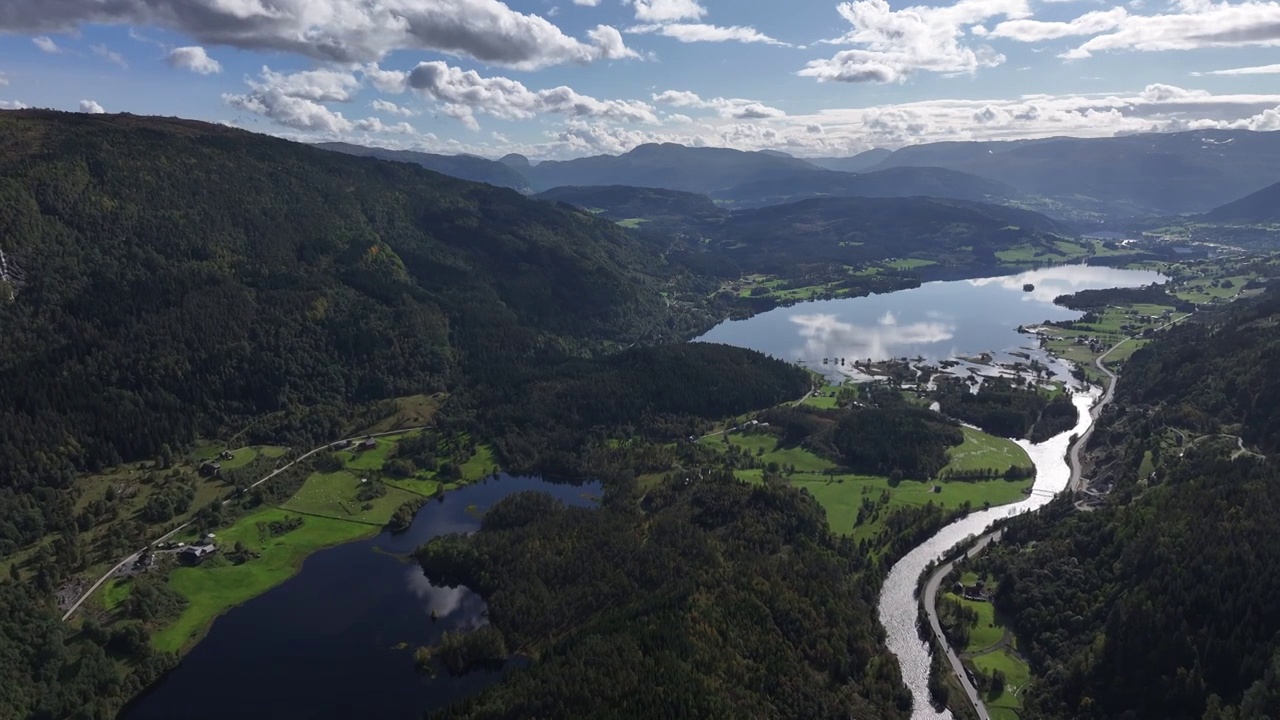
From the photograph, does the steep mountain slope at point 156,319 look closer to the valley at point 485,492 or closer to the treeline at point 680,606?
the valley at point 485,492

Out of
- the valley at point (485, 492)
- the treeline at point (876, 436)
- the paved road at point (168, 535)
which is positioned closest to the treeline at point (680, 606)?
the valley at point (485, 492)

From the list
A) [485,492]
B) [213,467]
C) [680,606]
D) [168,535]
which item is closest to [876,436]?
[485,492]

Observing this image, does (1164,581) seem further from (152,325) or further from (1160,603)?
(152,325)

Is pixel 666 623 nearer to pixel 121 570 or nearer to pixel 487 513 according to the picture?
pixel 487 513

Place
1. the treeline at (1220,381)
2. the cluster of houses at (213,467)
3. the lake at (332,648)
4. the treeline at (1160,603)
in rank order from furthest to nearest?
the cluster of houses at (213,467) < the treeline at (1220,381) < the lake at (332,648) < the treeline at (1160,603)

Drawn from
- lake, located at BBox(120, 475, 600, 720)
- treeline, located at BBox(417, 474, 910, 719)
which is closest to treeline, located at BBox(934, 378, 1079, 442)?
treeline, located at BBox(417, 474, 910, 719)

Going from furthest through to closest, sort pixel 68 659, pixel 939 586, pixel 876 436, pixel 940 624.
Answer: pixel 876 436
pixel 939 586
pixel 940 624
pixel 68 659

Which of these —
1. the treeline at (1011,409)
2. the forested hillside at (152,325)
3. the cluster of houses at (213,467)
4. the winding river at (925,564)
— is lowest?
the winding river at (925,564)

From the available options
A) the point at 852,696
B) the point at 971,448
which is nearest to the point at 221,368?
the point at 852,696
